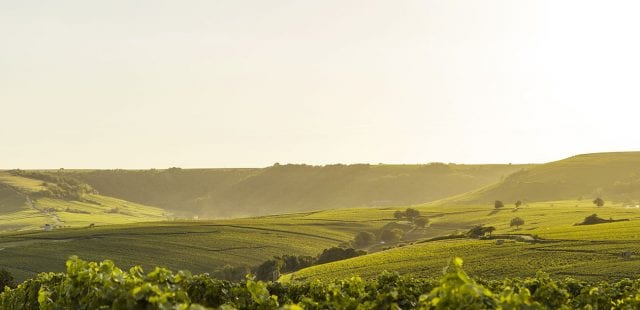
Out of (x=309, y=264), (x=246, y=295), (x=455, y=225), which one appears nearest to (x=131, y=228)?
(x=309, y=264)

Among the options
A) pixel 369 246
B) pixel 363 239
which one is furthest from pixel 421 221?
pixel 369 246

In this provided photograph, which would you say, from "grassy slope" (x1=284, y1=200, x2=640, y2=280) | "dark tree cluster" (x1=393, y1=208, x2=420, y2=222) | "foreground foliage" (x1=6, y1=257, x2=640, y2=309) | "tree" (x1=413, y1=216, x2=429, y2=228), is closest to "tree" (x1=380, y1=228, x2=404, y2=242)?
"tree" (x1=413, y1=216, x2=429, y2=228)

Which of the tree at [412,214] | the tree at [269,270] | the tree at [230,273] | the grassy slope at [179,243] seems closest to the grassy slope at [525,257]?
the tree at [269,270]

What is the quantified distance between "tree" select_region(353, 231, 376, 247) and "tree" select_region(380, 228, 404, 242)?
267 cm

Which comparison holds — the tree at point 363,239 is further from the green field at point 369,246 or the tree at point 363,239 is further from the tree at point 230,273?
the tree at point 230,273

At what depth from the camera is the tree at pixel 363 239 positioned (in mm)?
162875

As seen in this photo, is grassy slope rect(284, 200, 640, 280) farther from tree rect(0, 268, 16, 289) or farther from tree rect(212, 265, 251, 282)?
tree rect(0, 268, 16, 289)

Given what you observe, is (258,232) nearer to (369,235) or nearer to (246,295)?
(369,235)

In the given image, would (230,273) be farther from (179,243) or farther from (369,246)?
(369,246)

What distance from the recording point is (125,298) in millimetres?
17016

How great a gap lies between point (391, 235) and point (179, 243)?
50.8 m

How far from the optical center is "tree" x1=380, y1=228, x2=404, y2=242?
166 m

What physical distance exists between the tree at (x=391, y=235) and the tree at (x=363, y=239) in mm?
2666

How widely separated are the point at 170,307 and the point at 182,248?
140 metres
